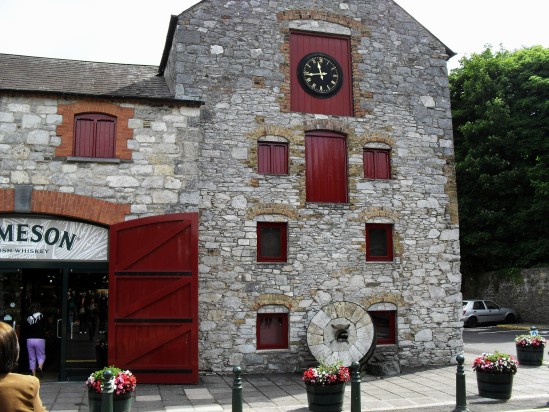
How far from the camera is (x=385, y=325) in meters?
14.1

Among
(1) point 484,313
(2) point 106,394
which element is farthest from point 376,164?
(1) point 484,313

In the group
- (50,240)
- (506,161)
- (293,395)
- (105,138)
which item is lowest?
(293,395)

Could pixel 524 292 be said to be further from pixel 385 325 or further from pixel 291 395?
pixel 291 395

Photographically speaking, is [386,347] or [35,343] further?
[386,347]

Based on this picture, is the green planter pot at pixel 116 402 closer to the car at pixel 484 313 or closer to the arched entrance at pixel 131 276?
the arched entrance at pixel 131 276

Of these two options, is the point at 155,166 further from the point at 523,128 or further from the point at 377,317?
the point at 523,128

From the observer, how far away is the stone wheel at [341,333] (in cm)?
1255

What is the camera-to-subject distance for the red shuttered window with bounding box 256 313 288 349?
520 inches

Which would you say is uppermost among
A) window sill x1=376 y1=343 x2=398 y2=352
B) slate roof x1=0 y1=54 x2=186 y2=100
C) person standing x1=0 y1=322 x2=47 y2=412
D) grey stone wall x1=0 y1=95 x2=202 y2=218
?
slate roof x1=0 y1=54 x2=186 y2=100

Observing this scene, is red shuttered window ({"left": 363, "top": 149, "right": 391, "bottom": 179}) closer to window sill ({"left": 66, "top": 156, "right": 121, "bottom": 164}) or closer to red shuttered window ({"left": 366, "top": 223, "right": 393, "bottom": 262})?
red shuttered window ({"left": 366, "top": 223, "right": 393, "bottom": 262})

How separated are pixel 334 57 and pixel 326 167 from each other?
9.85 feet

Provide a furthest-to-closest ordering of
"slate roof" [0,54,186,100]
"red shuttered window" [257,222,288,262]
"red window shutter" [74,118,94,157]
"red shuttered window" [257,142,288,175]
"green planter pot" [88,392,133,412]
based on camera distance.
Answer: "red shuttered window" [257,142,288,175] < "red shuttered window" [257,222,288,262] < "slate roof" [0,54,186,100] < "red window shutter" [74,118,94,157] < "green planter pot" [88,392,133,412]

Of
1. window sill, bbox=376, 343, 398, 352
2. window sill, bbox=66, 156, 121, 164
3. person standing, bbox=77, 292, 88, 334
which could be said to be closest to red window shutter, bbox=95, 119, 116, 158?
window sill, bbox=66, 156, 121, 164

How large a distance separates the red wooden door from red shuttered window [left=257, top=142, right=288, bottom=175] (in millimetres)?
2610
